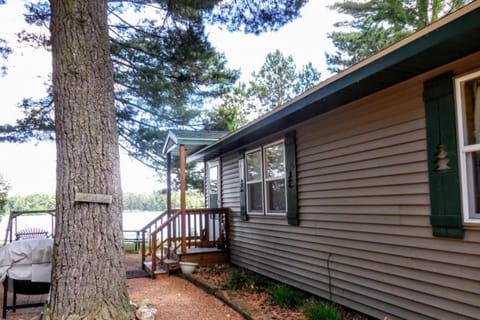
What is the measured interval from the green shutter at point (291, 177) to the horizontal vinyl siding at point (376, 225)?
11cm

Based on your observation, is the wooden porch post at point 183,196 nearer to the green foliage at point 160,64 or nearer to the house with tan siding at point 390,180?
the house with tan siding at point 390,180

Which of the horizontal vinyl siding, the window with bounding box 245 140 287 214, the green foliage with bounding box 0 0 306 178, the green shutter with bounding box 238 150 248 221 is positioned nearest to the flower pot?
the green shutter with bounding box 238 150 248 221

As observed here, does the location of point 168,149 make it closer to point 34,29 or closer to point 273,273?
point 273,273

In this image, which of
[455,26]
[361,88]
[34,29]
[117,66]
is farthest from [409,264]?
[34,29]

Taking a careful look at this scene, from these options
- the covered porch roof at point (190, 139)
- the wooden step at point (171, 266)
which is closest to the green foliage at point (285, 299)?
the wooden step at point (171, 266)

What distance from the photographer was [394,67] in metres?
3.26

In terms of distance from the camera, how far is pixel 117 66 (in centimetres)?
1102

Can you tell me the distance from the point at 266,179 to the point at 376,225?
2.75m

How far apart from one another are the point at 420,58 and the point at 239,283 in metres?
4.01

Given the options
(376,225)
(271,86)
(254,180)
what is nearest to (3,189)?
(254,180)

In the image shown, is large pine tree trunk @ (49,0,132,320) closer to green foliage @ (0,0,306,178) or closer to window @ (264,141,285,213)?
window @ (264,141,285,213)

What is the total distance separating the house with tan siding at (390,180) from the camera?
301 centimetres

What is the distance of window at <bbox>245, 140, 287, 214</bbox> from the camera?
20.2 feet

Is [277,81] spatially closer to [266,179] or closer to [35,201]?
[35,201]
